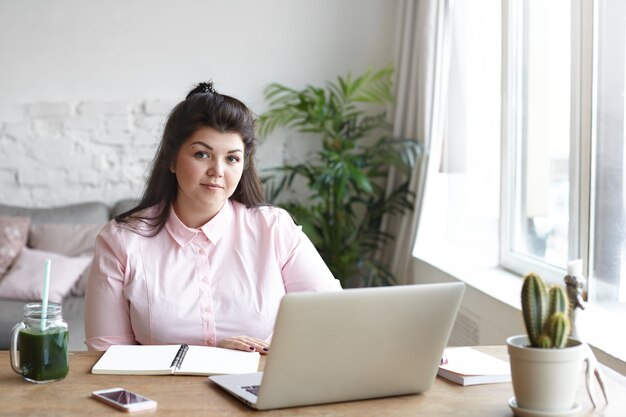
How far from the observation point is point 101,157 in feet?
15.8

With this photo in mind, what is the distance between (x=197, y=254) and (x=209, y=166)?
0.23 m

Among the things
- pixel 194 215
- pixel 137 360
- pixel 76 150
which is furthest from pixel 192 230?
pixel 76 150

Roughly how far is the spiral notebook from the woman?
244 millimetres

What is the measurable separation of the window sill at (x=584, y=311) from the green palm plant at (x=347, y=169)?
0.49 m

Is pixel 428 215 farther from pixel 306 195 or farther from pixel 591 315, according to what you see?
pixel 591 315

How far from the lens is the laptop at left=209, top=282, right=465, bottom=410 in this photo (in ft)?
4.78

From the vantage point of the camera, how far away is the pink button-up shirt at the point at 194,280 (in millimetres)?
2129

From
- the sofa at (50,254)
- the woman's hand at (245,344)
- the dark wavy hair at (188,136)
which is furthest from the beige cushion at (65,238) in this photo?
the woman's hand at (245,344)

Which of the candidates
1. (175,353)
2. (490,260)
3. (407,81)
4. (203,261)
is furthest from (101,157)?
(175,353)

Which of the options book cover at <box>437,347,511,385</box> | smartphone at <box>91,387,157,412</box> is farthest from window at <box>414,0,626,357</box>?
smartphone at <box>91,387,157,412</box>

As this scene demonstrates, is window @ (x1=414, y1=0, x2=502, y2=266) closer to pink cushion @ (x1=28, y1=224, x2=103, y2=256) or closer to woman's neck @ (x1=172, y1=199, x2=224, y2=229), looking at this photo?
pink cushion @ (x1=28, y1=224, x2=103, y2=256)

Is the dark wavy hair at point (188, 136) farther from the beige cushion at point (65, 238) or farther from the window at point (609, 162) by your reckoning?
the beige cushion at point (65, 238)

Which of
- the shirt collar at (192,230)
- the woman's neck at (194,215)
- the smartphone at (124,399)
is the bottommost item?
the smartphone at (124,399)

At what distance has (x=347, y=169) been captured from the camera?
4.33 m
